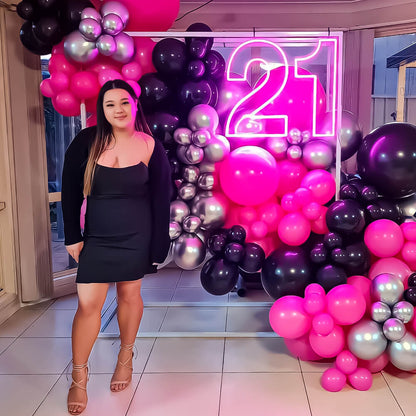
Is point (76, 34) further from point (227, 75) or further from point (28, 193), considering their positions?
point (28, 193)

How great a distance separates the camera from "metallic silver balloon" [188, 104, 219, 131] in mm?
2629

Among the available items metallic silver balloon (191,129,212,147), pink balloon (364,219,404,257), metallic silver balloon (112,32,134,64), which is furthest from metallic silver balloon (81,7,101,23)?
pink balloon (364,219,404,257)

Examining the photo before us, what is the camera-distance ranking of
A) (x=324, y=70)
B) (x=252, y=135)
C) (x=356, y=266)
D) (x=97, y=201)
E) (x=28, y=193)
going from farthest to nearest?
(x=324, y=70) < (x=28, y=193) < (x=252, y=135) < (x=356, y=266) < (x=97, y=201)

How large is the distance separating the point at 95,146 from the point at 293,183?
123 centimetres

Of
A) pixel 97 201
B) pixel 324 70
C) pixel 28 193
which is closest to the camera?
pixel 97 201

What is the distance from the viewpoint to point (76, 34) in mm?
2582

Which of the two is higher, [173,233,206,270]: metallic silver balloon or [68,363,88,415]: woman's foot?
[173,233,206,270]: metallic silver balloon

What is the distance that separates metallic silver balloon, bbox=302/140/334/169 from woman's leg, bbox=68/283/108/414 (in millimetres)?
1359

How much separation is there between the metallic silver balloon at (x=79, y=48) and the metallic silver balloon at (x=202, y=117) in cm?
63

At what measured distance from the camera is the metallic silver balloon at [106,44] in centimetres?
252

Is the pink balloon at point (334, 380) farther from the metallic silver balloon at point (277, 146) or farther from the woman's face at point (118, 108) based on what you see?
the woman's face at point (118, 108)

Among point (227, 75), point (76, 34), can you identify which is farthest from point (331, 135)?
point (76, 34)

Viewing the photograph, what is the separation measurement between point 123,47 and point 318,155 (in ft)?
4.11

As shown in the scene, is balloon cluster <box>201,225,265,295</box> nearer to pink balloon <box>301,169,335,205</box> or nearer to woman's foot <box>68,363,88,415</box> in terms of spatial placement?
pink balloon <box>301,169,335,205</box>
